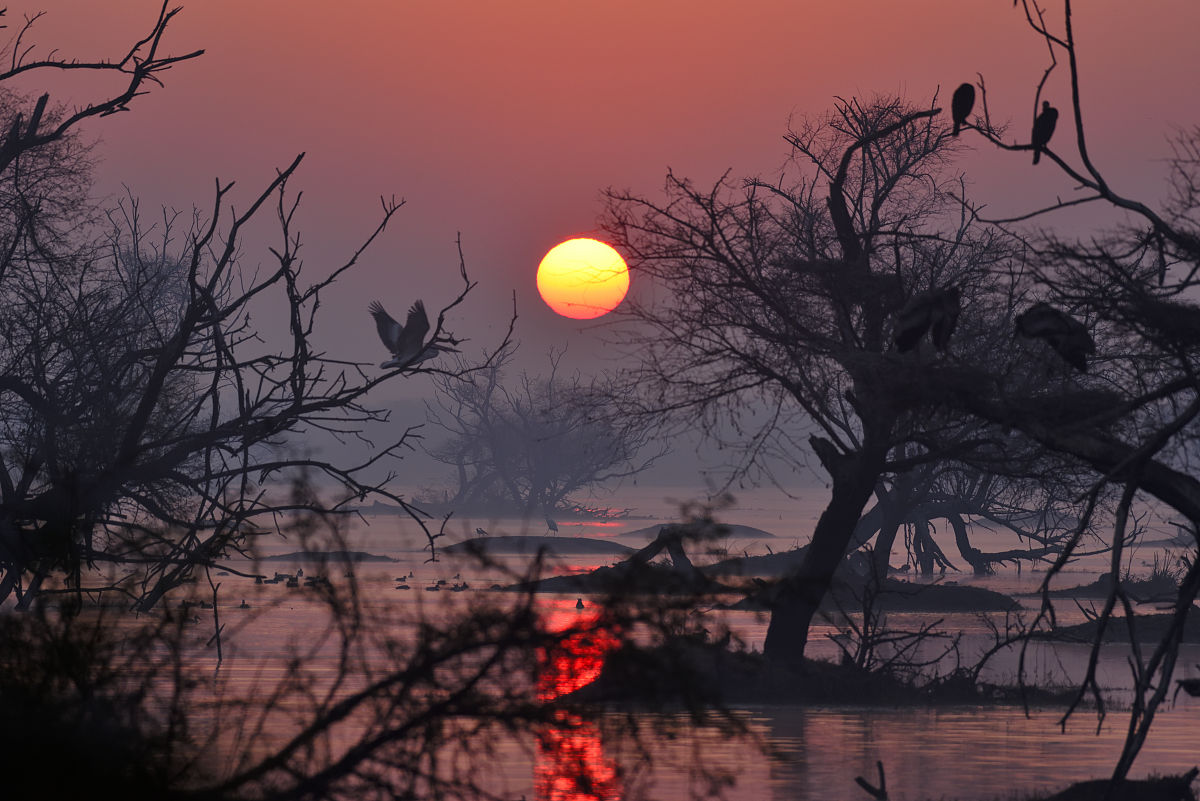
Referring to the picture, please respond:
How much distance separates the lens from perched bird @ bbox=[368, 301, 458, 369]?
1301 centimetres

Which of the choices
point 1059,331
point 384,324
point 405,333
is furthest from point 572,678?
point 384,324

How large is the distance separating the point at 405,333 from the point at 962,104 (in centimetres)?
705

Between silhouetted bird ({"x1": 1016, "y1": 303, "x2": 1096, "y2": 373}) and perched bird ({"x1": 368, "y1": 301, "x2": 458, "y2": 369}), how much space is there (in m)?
4.42

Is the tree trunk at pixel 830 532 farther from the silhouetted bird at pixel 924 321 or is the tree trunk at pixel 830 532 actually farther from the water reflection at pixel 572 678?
the water reflection at pixel 572 678

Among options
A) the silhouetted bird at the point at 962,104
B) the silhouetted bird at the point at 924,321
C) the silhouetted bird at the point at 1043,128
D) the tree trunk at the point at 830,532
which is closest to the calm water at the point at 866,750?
the tree trunk at the point at 830,532

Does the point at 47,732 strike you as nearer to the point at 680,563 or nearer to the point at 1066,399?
the point at 1066,399

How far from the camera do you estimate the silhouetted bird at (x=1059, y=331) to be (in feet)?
37.9

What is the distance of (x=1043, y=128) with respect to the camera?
36.7ft

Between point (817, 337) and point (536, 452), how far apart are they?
77968 millimetres

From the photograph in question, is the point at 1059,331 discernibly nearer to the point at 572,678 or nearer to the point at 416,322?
the point at 572,678

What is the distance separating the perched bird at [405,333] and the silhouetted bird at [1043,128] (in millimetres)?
4564

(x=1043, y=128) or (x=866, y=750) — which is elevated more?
(x=1043, y=128)

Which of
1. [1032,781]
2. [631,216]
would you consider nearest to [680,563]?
[631,216]

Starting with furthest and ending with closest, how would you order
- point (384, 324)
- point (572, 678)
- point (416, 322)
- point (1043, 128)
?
point (384, 324), point (416, 322), point (1043, 128), point (572, 678)
